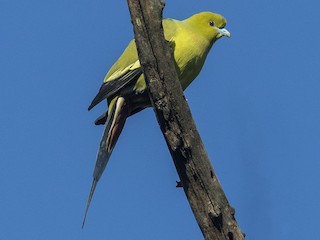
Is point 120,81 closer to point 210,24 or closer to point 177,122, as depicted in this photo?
point 210,24

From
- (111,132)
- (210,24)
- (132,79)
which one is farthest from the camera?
(210,24)

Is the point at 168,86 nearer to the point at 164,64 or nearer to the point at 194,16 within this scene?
the point at 164,64

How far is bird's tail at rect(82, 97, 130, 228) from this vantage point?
20.9 feet

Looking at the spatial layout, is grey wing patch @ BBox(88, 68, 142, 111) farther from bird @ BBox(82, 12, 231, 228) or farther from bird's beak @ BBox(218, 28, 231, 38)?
bird's beak @ BBox(218, 28, 231, 38)

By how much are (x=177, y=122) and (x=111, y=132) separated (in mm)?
1704

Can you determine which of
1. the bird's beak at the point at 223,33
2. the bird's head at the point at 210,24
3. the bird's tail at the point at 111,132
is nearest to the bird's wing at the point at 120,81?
the bird's tail at the point at 111,132

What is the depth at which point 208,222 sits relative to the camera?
4969mm

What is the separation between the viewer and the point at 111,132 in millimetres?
6531

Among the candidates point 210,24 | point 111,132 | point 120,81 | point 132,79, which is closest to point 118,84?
point 120,81

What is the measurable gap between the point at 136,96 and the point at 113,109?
0.83 feet

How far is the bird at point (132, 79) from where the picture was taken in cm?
655

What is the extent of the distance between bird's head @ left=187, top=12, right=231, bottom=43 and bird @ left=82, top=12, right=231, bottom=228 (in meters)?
0.13

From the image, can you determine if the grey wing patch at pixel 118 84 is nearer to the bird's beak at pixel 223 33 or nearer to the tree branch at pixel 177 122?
the bird's beak at pixel 223 33

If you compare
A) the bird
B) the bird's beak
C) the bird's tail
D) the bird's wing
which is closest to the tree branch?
the bird's tail
